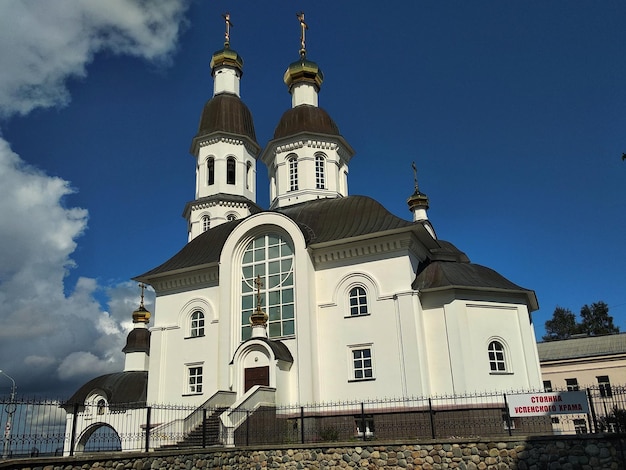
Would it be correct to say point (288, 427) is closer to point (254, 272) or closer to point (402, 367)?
point (402, 367)

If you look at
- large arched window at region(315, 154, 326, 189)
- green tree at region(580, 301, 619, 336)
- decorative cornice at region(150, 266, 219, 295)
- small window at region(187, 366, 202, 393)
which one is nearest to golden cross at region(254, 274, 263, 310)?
decorative cornice at region(150, 266, 219, 295)

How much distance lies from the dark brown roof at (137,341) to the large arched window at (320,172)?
40.7 ft

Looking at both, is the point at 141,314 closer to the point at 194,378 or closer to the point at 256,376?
the point at 194,378

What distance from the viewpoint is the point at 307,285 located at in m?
20.4

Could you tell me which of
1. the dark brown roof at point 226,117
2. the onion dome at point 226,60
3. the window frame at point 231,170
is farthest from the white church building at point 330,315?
the onion dome at point 226,60

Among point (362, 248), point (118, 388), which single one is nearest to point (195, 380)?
point (118, 388)

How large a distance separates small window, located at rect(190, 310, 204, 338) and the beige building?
21301mm

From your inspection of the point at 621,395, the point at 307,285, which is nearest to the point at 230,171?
the point at 307,285

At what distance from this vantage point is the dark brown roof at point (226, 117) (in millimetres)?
30594

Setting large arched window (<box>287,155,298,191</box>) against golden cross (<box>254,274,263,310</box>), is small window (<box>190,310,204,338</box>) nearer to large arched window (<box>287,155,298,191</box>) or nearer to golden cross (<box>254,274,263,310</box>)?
golden cross (<box>254,274,263,310</box>)

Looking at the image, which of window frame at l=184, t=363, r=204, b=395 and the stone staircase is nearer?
the stone staircase

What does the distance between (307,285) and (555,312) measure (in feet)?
136

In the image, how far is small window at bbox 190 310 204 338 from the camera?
22375mm

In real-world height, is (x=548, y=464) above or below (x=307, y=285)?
below
